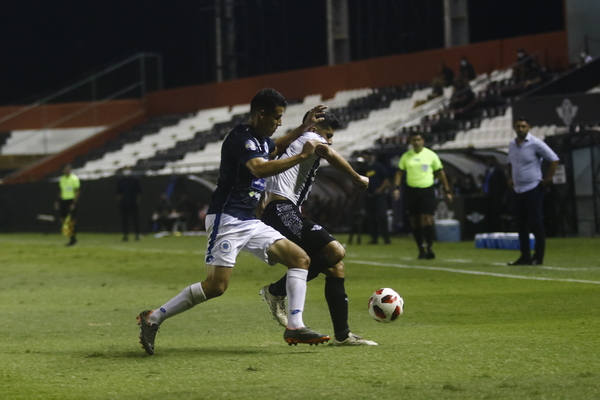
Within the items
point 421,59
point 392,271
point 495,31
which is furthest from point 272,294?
point 495,31

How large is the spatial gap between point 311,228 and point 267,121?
3.31 feet

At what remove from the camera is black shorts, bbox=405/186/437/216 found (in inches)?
656

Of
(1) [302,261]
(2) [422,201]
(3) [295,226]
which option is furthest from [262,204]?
(2) [422,201]

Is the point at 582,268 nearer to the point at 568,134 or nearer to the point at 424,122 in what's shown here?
the point at 568,134

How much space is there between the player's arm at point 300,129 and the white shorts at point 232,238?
706 mm

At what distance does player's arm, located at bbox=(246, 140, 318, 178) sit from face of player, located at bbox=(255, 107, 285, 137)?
31cm

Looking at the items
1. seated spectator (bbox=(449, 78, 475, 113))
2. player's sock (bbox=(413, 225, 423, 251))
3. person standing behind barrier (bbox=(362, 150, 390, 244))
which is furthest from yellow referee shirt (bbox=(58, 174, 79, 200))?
player's sock (bbox=(413, 225, 423, 251))

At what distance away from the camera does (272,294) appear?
8375mm

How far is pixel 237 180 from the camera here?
7.56 meters

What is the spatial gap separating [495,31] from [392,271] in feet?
85.5

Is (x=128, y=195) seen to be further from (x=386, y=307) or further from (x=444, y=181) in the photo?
(x=386, y=307)

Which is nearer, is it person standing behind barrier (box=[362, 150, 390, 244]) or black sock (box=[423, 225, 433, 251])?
black sock (box=[423, 225, 433, 251])

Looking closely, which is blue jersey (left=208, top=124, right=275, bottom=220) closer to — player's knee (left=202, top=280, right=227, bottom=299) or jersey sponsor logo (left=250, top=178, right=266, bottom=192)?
jersey sponsor logo (left=250, top=178, right=266, bottom=192)

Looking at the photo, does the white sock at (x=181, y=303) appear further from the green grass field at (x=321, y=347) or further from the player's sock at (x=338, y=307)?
the player's sock at (x=338, y=307)
